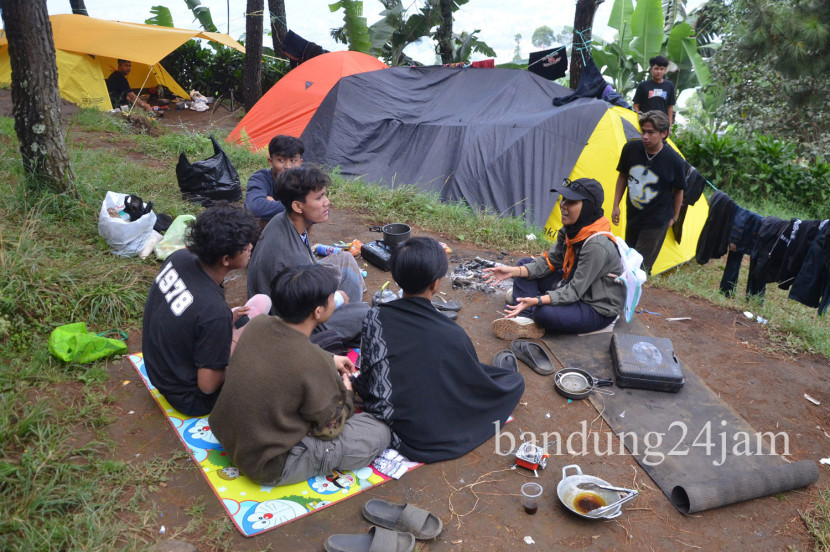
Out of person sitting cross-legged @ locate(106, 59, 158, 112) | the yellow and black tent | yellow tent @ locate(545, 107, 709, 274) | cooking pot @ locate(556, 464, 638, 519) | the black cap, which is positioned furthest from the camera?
person sitting cross-legged @ locate(106, 59, 158, 112)

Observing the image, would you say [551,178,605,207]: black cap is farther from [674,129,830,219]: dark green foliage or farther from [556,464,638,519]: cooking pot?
[674,129,830,219]: dark green foliage

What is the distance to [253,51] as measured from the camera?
11.0m

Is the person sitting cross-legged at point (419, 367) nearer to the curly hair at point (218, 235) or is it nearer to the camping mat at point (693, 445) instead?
the curly hair at point (218, 235)

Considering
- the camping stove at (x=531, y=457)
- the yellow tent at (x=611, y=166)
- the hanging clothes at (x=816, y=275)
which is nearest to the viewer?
the camping stove at (x=531, y=457)

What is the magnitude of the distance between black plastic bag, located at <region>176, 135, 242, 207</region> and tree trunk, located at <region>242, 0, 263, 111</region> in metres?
5.83

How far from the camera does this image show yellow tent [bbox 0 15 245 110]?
10953mm

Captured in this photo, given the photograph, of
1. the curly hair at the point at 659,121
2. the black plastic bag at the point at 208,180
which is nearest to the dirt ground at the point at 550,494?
the curly hair at the point at 659,121

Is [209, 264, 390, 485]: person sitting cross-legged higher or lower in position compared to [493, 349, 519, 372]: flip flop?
higher

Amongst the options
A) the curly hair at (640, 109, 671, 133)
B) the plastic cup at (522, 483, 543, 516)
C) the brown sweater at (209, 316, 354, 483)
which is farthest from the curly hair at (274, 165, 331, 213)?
the curly hair at (640, 109, 671, 133)

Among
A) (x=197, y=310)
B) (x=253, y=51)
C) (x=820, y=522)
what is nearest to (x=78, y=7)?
(x=253, y=51)

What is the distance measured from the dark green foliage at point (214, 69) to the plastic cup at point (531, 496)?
1321 cm

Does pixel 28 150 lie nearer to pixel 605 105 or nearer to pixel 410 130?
pixel 410 130

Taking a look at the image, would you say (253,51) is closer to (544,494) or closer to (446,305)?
(446,305)

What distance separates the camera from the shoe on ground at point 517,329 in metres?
3.95
